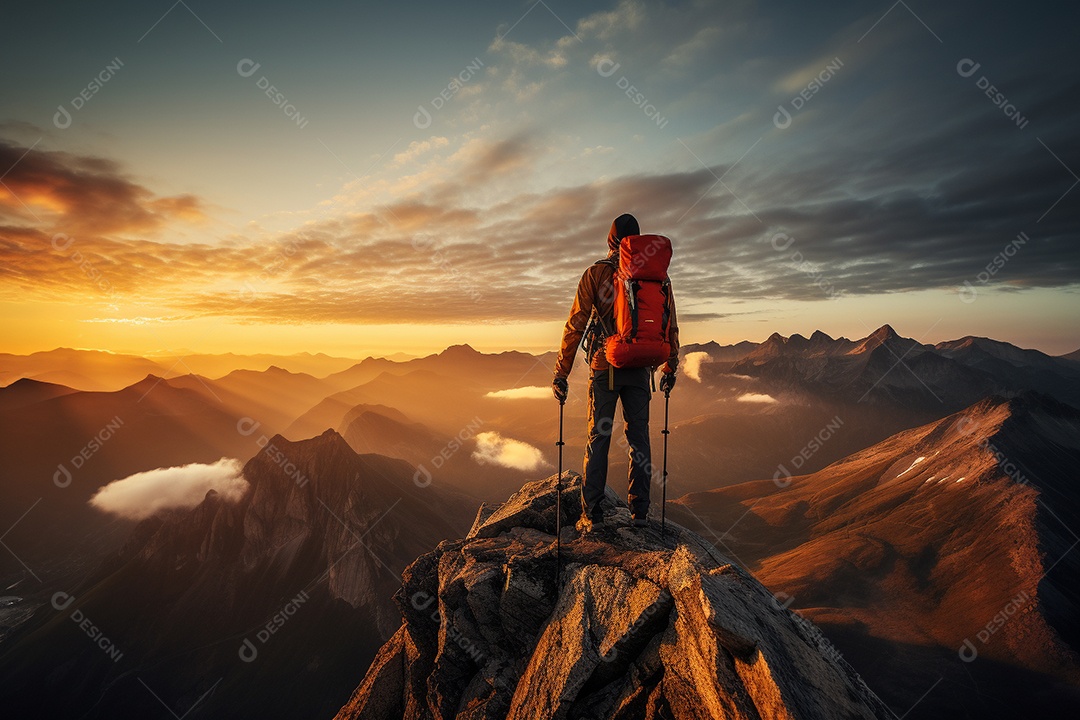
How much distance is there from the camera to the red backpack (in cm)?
927

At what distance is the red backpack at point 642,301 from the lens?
9.27 m

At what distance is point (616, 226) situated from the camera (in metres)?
10.3

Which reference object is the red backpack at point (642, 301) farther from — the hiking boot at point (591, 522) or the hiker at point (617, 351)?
the hiking boot at point (591, 522)

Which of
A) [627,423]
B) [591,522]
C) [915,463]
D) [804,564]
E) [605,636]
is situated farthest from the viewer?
[915,463]

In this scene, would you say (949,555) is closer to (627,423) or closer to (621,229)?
(627,423)

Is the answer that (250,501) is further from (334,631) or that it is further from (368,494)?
(334,631)

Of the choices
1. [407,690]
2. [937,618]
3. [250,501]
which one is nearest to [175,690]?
[250,501]

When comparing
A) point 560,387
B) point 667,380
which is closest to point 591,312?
point 560,387

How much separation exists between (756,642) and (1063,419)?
237 metres

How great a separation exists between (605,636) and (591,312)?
674 cm

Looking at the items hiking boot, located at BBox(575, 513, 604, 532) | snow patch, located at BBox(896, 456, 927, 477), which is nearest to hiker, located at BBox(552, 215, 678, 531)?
hiking boot, located at BBox(575, 513, 604, 532)

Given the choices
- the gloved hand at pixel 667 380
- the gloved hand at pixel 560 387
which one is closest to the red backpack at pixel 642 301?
the gloved hand at pixel 560 387

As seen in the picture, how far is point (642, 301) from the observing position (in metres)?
9.43

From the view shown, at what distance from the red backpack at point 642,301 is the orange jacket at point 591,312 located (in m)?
0.49
